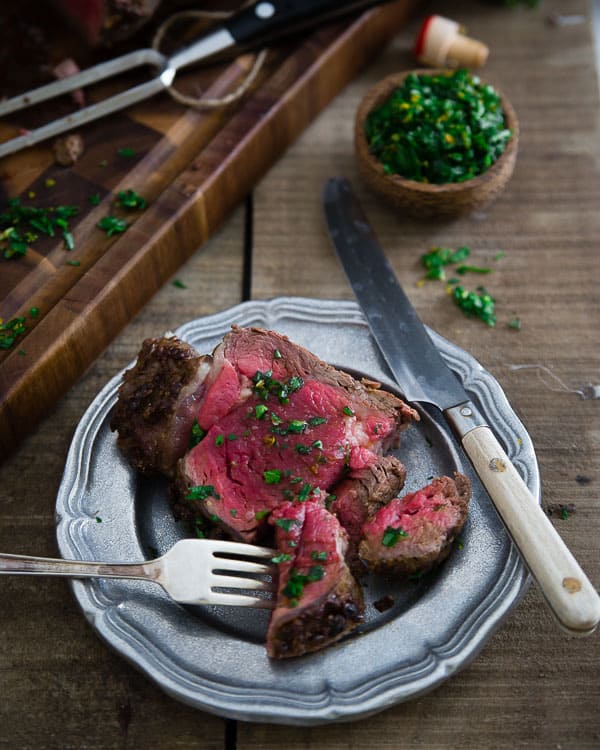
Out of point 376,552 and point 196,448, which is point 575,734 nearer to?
point 376,552

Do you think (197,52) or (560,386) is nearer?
(560,386)

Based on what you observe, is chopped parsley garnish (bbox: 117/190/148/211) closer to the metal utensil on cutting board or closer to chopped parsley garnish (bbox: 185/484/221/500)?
the metal utensil on cutting board

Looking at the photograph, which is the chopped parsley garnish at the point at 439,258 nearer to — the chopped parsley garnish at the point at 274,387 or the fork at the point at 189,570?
the chopped parsley garnish at the point at 274,387

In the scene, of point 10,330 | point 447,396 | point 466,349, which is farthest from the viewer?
point 466,349

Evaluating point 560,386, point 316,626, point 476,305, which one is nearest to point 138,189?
point 476,305

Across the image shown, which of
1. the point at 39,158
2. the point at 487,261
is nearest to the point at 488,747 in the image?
the point at 487,261

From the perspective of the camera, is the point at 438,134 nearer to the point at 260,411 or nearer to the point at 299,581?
the point at 260,411

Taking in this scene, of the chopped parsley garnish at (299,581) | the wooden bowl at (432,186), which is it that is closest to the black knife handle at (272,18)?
the wooden bowl at (432,186)

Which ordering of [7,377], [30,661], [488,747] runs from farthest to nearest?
[7,377] < [30,661] < [488,747]
